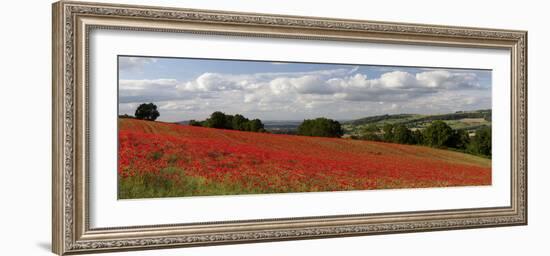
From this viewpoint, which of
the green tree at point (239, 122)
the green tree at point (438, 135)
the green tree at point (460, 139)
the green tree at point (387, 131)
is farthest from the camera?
the green tree at point (460, 139)

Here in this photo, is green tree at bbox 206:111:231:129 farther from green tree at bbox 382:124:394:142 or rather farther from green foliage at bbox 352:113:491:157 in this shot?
green tree at bbox 382:124:394:142

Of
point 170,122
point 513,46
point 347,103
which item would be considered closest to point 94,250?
point 170,122

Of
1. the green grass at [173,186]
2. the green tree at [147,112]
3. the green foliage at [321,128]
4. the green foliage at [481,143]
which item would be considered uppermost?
the green tree at [147,112]

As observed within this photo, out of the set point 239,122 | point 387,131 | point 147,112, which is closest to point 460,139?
point 387,131

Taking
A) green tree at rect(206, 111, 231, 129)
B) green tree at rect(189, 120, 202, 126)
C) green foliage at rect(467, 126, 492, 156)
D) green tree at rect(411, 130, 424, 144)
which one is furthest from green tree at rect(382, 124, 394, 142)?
green tree at rect(189, 120, 202, 126)

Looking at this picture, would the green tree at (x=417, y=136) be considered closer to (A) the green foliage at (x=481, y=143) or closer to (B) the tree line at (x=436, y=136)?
(B) the tree line at (x=436, y=136)

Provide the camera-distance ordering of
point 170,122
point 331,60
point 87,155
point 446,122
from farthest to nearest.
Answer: point 446,122 < point 331,60 < point 170,122 < point 87,155

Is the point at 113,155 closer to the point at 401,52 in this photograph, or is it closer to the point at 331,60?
the point at 331,60

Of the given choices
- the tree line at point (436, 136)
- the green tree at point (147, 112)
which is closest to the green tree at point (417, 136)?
the tree line at point (436, 136)
